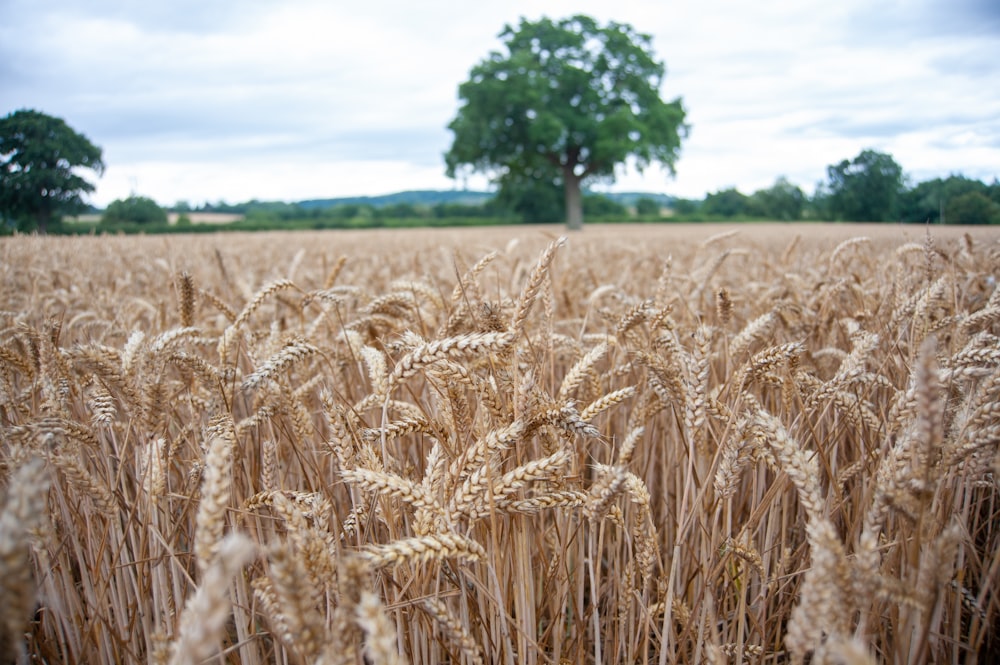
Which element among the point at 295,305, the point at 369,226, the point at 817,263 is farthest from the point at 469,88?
the point at 295,305

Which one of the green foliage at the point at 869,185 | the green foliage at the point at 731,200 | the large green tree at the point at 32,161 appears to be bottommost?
the green foliage at the point at 869,185

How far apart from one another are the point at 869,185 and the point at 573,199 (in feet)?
108

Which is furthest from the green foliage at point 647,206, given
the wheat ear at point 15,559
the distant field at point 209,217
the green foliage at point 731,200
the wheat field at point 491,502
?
the wheat ear at point 15,559

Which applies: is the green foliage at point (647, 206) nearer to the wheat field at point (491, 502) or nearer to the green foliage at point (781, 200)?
the green foliage at point (781, 200)

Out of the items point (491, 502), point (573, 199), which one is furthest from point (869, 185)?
point (573, 199)

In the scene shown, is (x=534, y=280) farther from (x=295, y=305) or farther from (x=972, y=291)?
(x=972, y=291)

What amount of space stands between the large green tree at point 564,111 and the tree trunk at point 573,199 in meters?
0.06

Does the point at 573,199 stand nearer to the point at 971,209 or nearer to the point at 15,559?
the point at 971,209

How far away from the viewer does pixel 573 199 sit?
36781 mm

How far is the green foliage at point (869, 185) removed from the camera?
13.3 ft

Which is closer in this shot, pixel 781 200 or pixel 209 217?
pixel 781 200

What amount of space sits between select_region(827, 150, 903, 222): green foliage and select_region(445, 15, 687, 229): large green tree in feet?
97.1

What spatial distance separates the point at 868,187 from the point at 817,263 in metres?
0.65

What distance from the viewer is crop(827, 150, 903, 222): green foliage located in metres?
4.04
